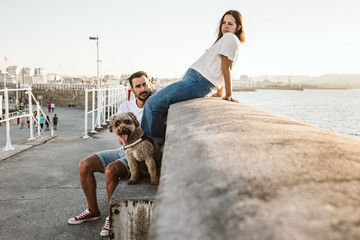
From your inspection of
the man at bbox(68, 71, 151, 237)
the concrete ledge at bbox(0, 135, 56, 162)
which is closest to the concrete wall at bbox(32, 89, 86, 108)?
the concrete ledge at bbox(0, 135, 56, 162)

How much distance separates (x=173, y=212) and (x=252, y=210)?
0.12 m

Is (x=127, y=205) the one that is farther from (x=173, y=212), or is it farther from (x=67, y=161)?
(x=67, y=161)

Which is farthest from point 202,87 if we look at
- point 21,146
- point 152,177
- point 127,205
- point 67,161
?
point 21,146

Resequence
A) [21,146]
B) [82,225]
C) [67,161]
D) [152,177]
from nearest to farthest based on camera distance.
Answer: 1. [152,177]
2. [82,225]
3. [67,161]
4. [21,146]

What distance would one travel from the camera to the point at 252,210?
39 cm

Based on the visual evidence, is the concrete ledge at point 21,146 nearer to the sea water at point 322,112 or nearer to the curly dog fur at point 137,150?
the curly dog fur at point 137,150

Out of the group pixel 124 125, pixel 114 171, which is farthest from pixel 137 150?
pixel 114 171

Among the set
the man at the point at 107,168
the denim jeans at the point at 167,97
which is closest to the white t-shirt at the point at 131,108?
the man at the point at 107,168

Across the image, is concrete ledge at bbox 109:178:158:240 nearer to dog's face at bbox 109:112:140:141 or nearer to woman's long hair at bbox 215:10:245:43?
dog's face at bbox 109:112:140:141

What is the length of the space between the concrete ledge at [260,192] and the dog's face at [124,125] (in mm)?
1870

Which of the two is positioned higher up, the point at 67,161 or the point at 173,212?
the point at 173,212

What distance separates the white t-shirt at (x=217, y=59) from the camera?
7.78ft

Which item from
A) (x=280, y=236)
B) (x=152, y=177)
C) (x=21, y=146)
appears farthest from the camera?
(x=21, y=146)

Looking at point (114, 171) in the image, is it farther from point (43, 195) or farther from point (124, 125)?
point (43, 195)
